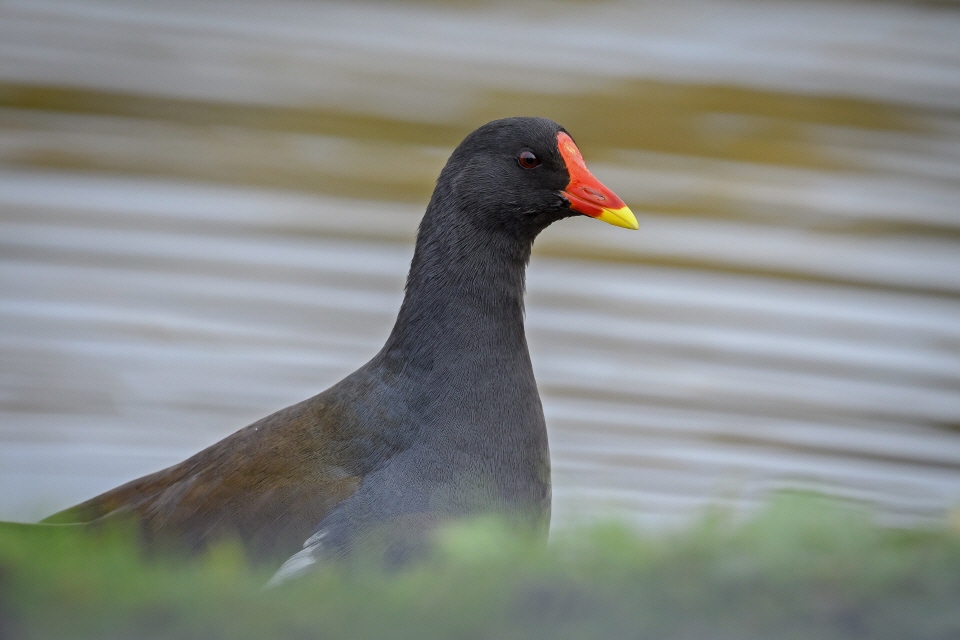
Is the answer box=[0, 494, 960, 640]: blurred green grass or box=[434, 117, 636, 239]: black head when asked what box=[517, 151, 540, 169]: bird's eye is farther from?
box=[0, 494, 960, 640]: blurred green grass

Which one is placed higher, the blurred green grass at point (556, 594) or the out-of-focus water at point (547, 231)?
the out-of-focus water at point (547, 231)

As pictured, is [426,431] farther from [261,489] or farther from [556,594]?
[556,594]

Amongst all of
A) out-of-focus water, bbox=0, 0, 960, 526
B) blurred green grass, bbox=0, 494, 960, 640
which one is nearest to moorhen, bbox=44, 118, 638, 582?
blurred green grass, bbox=0, 494, 960, 640

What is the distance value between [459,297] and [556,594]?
7.34ft

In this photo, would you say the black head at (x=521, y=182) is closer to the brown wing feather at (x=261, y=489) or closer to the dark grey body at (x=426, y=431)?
A: the dark grey body at (x=426, y=431)

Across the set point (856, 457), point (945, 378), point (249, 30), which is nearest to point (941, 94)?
point (945, 378)

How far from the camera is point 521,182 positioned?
410 centimetres

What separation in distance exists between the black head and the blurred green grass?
225 cm

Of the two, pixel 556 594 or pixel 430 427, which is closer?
pixel 556 594

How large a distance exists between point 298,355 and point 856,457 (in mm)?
3074

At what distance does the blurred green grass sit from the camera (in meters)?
1.67

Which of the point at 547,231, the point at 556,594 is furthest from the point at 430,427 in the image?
the point at 547,231

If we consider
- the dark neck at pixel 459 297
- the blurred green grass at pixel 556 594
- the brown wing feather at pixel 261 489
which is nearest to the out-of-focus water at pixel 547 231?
the brown wing feather at pixel 261 489

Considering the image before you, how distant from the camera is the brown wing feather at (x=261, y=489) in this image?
3.54 metres
